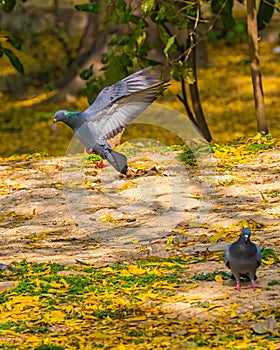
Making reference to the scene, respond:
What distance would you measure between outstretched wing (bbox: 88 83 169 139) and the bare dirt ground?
0.89 m

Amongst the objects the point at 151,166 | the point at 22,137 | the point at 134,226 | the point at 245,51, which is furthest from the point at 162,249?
the point at 245,51

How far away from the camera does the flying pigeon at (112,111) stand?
19.2 feet

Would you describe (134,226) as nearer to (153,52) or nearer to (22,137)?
(22,137)

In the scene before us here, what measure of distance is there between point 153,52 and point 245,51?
4.53 metres

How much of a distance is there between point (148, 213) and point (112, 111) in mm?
1952

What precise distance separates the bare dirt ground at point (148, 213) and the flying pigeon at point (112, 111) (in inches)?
33.8

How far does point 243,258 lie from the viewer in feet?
16.6

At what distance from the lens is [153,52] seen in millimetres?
17938

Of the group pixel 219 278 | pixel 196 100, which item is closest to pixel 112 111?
pixel 219 278

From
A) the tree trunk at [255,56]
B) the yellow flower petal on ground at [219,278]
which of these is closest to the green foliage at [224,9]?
the tree trunk at [255,56]

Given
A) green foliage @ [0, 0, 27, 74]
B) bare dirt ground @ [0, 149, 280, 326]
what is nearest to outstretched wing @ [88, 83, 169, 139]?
bare dirt ground @ [0, 149, 280, 326]

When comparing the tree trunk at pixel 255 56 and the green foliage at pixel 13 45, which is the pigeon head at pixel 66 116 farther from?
the tree trunk at pixel 255 56

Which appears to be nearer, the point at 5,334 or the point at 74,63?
the point at 5,334

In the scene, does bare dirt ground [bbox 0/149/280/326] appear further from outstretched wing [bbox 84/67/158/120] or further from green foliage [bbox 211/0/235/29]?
green foliage [bbox 211/0/235/29]
